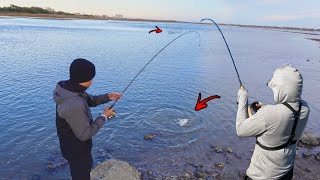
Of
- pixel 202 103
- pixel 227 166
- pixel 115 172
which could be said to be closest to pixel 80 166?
pixel 115 172

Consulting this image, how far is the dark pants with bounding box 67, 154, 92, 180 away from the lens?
4.24 meters

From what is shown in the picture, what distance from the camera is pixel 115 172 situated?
6.85m

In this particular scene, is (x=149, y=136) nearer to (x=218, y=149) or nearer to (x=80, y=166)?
(x=218, y=149)

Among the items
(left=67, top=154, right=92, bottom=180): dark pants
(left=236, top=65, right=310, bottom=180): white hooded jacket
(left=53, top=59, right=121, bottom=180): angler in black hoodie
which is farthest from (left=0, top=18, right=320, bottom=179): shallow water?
(left=236, top=65, right=310, bottom=180): white hooded jacket

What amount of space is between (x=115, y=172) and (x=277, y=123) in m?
4.53

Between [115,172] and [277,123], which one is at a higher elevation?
[277,123]

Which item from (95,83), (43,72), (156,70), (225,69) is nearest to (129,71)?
(156,70)

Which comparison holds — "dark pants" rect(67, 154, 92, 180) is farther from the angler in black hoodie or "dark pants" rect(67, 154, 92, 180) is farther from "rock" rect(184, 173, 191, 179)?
"rock" rect(184, 173, 191, 179)

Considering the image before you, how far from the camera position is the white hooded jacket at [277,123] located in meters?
3.34

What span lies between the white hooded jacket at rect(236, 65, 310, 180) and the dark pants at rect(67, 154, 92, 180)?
228cm

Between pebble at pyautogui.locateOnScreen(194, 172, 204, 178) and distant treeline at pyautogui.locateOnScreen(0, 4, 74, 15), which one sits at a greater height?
distant treeline at pyautogui.locateOnScreen(0, 4, 74, 15)

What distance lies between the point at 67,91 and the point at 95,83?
11905mm

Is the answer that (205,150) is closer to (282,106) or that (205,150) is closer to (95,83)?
(282,106)

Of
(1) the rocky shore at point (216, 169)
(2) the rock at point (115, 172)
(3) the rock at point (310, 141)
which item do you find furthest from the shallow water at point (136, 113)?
(3) the rock at point (310, 141)
